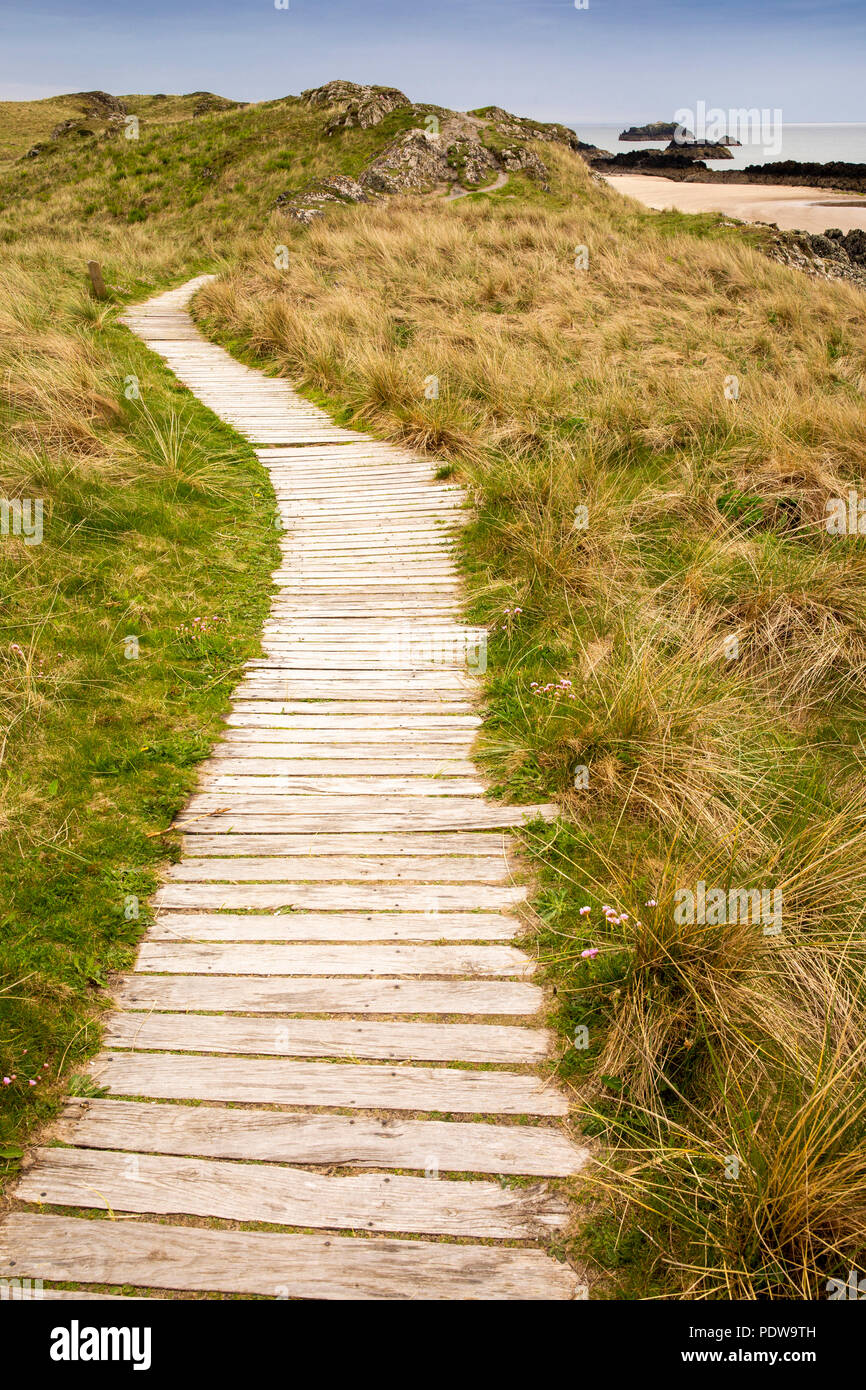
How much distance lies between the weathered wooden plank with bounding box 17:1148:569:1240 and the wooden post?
15.6 meters

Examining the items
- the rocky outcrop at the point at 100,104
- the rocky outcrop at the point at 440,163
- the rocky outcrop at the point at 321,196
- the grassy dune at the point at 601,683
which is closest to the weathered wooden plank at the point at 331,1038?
the grassy dune at the point at 601,683

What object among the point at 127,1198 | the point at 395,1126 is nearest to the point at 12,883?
the point at 127,1198

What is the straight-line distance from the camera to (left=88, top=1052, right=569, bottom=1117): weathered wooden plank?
8.48 feet

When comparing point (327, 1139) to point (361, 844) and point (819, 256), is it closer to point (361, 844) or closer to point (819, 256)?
point (361, 844)

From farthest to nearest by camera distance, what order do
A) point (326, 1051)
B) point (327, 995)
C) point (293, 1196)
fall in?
1. point (327, 995)
2. point (326, 1051)
3. point (293, 1196)

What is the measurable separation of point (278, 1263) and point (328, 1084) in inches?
21.8

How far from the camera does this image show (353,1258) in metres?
2.19

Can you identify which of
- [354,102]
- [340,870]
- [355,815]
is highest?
[354,102]

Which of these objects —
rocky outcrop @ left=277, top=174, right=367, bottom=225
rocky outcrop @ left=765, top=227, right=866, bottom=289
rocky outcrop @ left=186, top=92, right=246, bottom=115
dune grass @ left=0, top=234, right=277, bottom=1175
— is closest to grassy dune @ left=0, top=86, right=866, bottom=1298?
dune grass @ left=0, top=234, right=277, bottom=1175

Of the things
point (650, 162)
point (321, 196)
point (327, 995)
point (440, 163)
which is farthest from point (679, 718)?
point (650, 162)

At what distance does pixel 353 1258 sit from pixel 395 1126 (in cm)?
40

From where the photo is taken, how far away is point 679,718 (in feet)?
12.7
